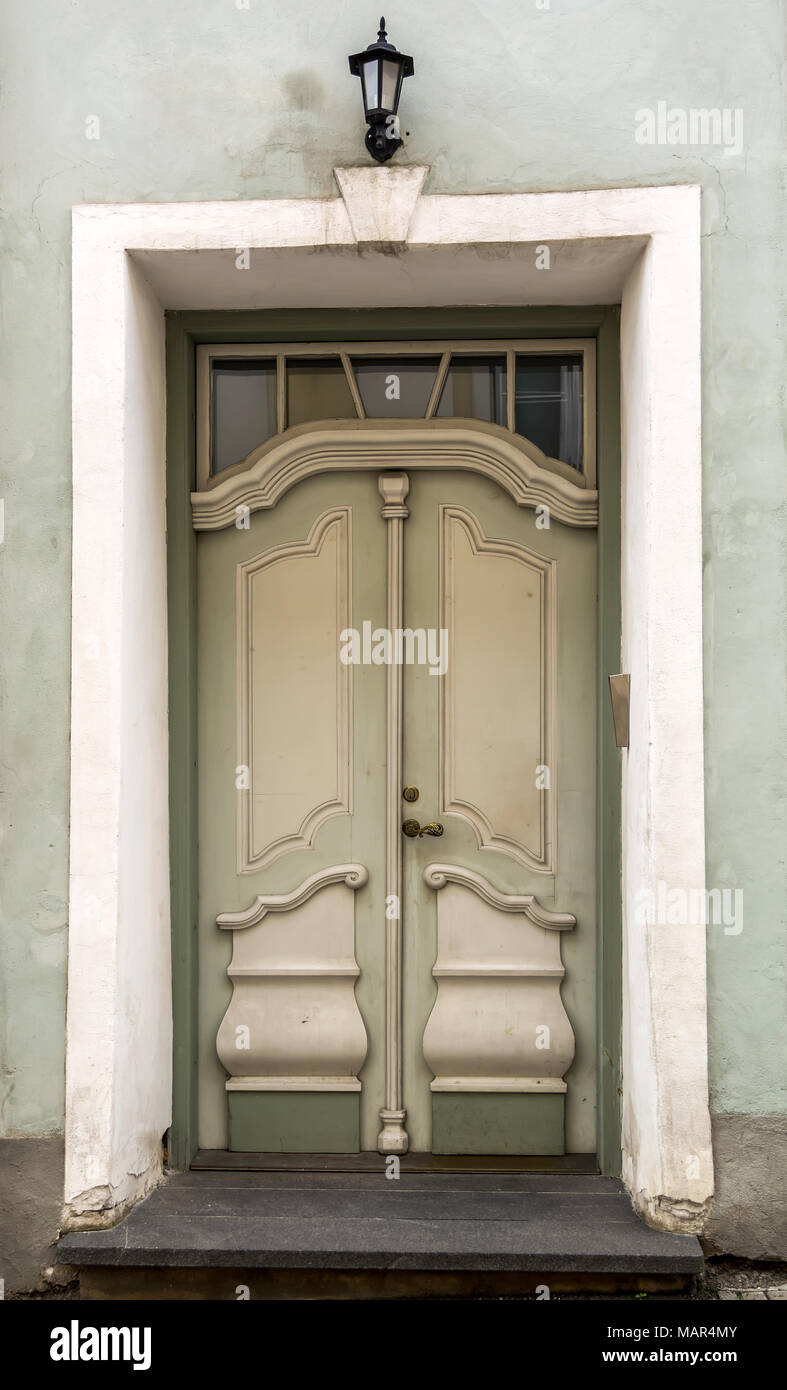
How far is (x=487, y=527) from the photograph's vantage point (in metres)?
4.51

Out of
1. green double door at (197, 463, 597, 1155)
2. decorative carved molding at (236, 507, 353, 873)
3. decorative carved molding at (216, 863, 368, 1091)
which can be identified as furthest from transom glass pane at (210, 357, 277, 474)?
decorative carved molding at (216, 863, 368, 1091)

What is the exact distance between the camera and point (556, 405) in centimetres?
450

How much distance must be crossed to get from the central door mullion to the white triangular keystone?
893mm

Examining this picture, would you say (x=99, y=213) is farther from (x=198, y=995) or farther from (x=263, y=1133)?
(x=263, y=1133)

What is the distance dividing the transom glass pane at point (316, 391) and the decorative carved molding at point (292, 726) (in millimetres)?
412

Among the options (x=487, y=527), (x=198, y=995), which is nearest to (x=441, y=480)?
(x=487, y=527)

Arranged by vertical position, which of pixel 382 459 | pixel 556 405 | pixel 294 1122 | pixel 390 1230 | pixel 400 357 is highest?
pixel 400 357

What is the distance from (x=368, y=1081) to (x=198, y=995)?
713 mm

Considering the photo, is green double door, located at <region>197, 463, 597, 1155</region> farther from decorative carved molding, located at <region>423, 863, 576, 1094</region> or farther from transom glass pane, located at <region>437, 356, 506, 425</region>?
transom glass pane, located at <region>437, 356, 506, 425</region>

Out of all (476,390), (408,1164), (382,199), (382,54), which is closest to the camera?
(382,54)

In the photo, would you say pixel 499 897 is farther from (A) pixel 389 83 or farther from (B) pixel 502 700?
(A) pixel 389 83

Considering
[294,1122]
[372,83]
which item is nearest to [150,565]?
[372,83]

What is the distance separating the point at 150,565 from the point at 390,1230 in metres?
2.37
